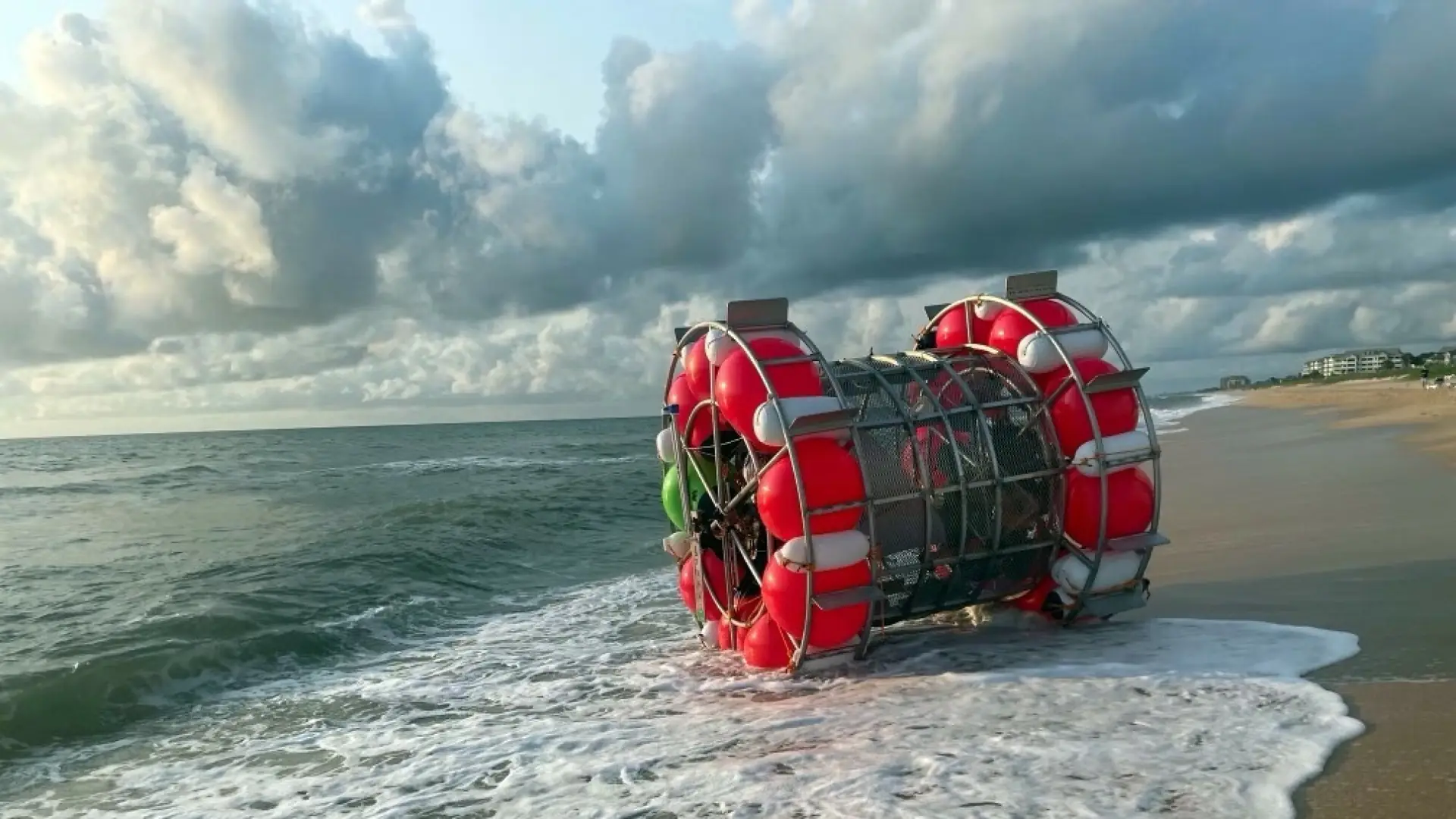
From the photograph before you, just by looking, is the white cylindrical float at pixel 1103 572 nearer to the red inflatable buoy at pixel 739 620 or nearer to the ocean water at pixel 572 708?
the ocean water at pixel 572 708

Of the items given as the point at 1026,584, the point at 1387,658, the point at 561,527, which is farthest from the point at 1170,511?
the point at 561,527

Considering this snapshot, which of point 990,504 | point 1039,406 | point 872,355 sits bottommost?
point 990,504

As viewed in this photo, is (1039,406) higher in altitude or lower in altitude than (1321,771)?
higher

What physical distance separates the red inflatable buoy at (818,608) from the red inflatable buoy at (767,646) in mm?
470

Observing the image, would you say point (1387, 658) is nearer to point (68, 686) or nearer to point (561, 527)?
point (68, 686)

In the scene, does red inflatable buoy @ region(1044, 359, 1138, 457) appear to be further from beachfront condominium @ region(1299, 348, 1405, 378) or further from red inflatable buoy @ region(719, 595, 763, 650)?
beachfront condominium @ region(1299, 348, 1405, 378)

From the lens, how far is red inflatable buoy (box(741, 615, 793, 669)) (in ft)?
27.4

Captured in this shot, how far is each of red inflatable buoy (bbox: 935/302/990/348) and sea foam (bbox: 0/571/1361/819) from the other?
289 cm

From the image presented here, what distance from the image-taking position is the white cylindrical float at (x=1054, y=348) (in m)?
8.90

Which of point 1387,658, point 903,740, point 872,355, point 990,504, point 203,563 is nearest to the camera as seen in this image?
point 903,740

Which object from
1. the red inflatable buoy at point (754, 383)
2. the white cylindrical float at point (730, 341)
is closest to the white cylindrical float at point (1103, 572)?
the red inflatable buoy at point (754, 383)

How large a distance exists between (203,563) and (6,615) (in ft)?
13.7

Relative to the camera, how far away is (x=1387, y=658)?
690 cm

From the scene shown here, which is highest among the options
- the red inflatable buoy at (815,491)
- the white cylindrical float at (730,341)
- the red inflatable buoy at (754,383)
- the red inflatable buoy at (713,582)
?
the white cylindrical float at (730,341)
